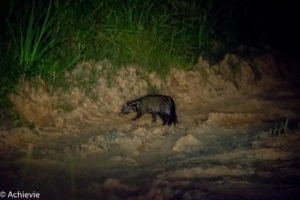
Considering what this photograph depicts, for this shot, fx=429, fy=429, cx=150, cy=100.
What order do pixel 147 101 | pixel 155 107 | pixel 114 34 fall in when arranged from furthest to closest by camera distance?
pixel 114 34 → pixel 147 101 → pixel 155 107

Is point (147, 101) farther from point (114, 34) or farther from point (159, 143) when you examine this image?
point (114, 34)

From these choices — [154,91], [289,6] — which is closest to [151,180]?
[154,91]

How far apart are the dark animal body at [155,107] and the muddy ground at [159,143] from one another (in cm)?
14

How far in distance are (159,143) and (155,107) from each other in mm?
1099

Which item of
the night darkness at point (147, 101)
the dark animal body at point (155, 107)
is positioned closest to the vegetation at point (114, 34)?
the night darkness at point (147, 101)

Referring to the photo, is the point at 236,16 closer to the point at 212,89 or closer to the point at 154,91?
the point at 212,89

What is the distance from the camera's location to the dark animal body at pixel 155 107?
6.09 m

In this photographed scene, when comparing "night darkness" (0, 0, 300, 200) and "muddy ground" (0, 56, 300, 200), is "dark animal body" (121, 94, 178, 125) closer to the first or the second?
"night darkness" (0, 0, 300, 200)

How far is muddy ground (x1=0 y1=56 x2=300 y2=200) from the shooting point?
12.3ft

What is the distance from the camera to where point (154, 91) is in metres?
7.02

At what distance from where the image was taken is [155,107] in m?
6.21

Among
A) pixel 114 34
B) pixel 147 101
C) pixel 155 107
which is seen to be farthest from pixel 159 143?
pixel 114 34

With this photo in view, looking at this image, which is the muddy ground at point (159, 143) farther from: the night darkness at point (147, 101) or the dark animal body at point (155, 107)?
the dark animal body at point (155, 107)

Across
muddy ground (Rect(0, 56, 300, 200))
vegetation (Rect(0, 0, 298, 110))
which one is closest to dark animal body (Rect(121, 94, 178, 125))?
muddy ground (Rect(0, 56, 300, 200))
